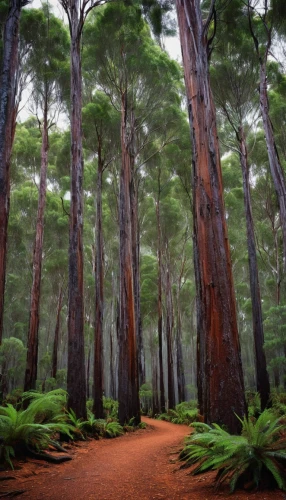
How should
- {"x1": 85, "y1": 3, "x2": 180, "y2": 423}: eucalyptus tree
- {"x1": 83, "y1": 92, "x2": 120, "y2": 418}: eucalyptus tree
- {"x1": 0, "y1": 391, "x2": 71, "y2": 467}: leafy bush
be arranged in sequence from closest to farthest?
1. {"x1": 0, "y1": 391, "x2": 71, "y2": 467}: leafy bush
2. {"x1": 85, "y1": 3, "x2": 180, "y2": 423}: eucalyptus tree
3. {"x1": 83, "y1": 92, "x2": 120, "y2": 418}: eucalyptus tree

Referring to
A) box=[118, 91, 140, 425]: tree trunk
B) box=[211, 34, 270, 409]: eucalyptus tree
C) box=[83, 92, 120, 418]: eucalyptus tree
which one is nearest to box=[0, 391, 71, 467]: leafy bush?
box=[118, 91, 140, 425]: tree trunk

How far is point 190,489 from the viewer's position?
9.64 ft

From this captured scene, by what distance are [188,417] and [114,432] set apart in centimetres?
704

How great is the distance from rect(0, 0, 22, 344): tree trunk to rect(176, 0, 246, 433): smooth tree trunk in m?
2.83

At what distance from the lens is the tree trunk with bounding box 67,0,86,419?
7488 millimetres

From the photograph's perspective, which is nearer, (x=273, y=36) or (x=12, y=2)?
(x=12, y=2)

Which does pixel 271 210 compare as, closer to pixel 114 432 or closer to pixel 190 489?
pixel 114 432

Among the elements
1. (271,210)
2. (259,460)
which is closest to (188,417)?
(271,210)

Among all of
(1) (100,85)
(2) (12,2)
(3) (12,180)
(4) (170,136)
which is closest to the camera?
(2) (12,2)

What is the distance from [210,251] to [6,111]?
3.65m

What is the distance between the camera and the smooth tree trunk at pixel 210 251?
4.21 metres

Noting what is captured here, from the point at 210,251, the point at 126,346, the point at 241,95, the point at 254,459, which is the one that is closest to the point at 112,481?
the point at 254,459

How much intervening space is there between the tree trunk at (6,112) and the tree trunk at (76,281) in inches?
114

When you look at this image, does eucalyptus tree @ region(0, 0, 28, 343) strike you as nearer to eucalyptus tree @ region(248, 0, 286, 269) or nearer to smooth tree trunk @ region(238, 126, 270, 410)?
eucalyptus tree @ region(248, 0, 286, 269)
